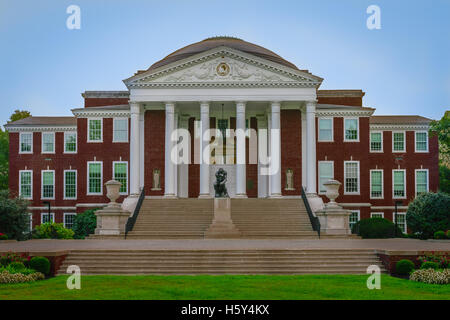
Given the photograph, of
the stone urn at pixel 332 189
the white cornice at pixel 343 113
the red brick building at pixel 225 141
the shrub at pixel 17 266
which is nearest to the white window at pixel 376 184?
the red brick building at pixel 225 141

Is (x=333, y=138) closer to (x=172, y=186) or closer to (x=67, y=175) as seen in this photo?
(x=172, y=186)

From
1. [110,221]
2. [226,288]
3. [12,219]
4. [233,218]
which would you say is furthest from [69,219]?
[226,288]

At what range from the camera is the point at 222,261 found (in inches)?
816

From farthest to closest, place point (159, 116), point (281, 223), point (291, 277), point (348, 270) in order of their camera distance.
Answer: point (159, 116) → point (281, 223) → point (348, 270) → point (291, 277)

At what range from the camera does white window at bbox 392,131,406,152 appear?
52.2m

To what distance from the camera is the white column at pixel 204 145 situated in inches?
1656

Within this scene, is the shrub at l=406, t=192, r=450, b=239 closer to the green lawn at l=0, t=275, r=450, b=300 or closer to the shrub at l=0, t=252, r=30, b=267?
the green lawn at l=0, t=275, r=450, b=300

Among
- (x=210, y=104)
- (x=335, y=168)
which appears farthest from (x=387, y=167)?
(x=210, y=104)

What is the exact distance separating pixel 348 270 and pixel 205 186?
2256cm

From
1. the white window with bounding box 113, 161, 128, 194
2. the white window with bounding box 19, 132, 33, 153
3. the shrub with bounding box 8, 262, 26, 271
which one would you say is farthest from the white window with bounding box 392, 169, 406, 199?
the shrub with bounding box 8, 262, 26, 271

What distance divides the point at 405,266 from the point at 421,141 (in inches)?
1371

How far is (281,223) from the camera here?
35.1 metres

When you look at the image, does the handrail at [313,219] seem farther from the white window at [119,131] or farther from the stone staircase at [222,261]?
the white window at [119,131]

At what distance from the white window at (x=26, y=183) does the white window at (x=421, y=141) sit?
3303cm
